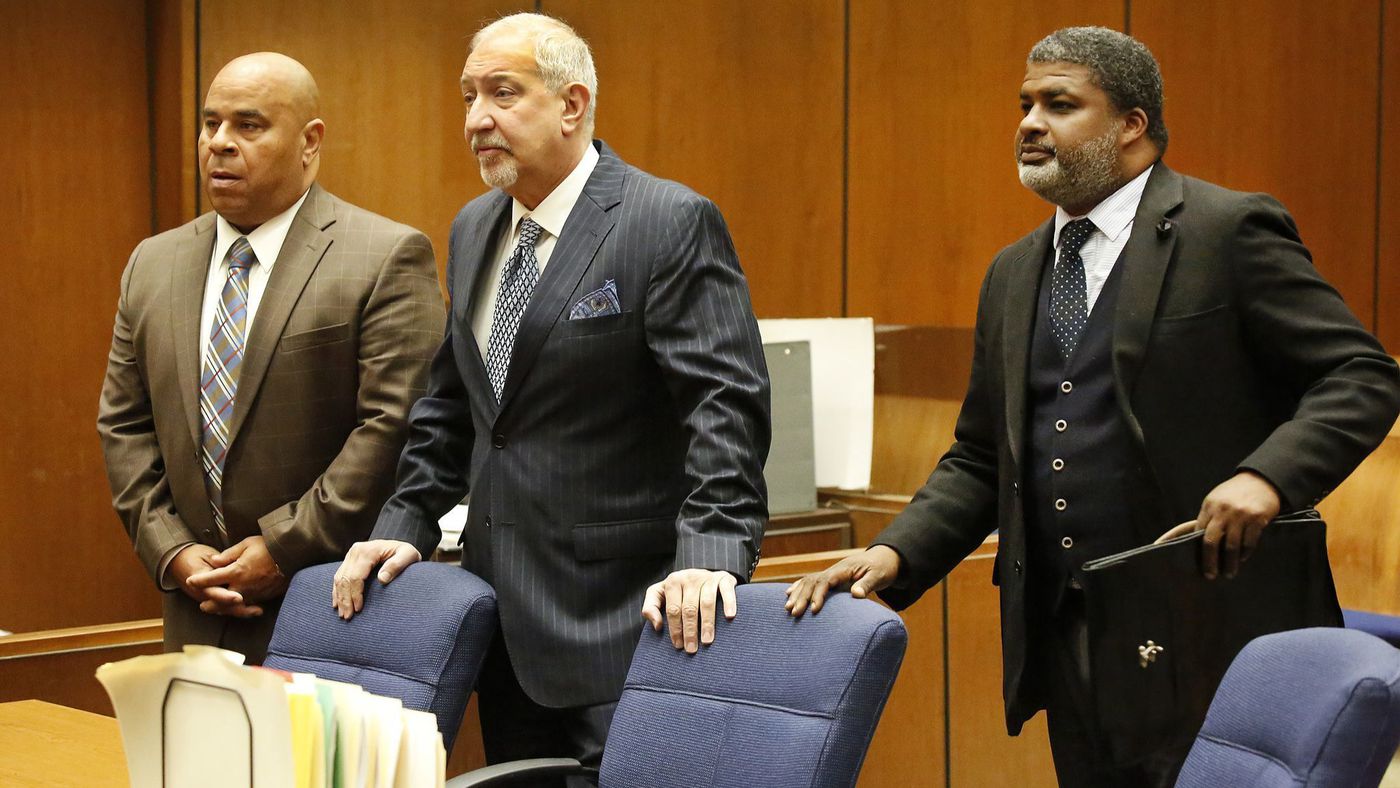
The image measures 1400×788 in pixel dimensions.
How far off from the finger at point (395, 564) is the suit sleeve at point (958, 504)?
27.5 inches

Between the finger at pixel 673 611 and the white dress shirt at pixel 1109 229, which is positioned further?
the white dress shirt at pixel 1109 229

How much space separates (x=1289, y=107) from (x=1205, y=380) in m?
4.30

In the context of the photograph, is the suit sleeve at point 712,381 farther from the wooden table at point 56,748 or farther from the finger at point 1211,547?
the wooden table at point 56,748

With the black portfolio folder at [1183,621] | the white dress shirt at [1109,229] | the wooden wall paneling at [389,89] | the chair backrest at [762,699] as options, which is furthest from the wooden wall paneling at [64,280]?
the black portfolio folder at [1183,621]

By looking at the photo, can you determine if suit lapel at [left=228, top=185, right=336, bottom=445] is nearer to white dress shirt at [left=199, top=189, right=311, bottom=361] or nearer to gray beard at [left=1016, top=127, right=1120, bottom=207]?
white dress shirt at [left=199, top=189, right=311, bottom=361]

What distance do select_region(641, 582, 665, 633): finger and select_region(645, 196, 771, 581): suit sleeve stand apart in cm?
9

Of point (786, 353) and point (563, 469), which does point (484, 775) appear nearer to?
point (563, 469)

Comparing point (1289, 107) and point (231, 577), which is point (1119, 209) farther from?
point (1289, 107)

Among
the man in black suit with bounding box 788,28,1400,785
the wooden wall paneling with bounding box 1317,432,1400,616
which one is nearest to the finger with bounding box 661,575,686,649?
the man in black suit with bounding box 788,28,1400,785

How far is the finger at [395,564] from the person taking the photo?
234cm

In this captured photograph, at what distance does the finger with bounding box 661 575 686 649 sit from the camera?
2.01 m

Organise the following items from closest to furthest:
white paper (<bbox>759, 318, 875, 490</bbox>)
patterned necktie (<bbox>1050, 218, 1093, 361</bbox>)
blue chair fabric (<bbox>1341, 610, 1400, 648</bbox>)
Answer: patterned necktie (<bbox>1050, 218, 1093, 361</bbox>) < blue chair fabric (<bbox>1341, 610, 1400, 648</bbox>) < white paper (<bbox>759, 318, 875, 490</bbox>)

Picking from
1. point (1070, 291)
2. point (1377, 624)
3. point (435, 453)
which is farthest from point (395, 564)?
point (1377, 624)

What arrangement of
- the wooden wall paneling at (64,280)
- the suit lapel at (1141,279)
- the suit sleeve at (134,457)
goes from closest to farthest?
1. the suit lapel at (1141,279)
2. the suit sleeve at (134,457)
3. the wooden wall paneling at (64,280)
